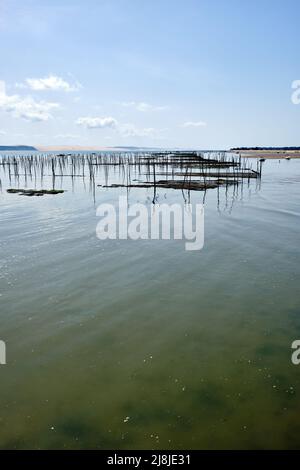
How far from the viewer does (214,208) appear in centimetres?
2155

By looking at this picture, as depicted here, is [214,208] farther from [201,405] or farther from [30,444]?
[30,444]

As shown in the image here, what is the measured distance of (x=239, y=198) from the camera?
2598cm

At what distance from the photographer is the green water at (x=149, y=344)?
4773 millimetres

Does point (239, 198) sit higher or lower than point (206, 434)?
higher

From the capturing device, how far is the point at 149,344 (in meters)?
6.72

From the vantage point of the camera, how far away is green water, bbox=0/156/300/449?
4.77m

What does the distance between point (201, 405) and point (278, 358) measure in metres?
2.06

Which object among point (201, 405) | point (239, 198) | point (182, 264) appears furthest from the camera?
point (239, 198)

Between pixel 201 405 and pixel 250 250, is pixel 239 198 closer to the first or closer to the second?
pixel 250 250
